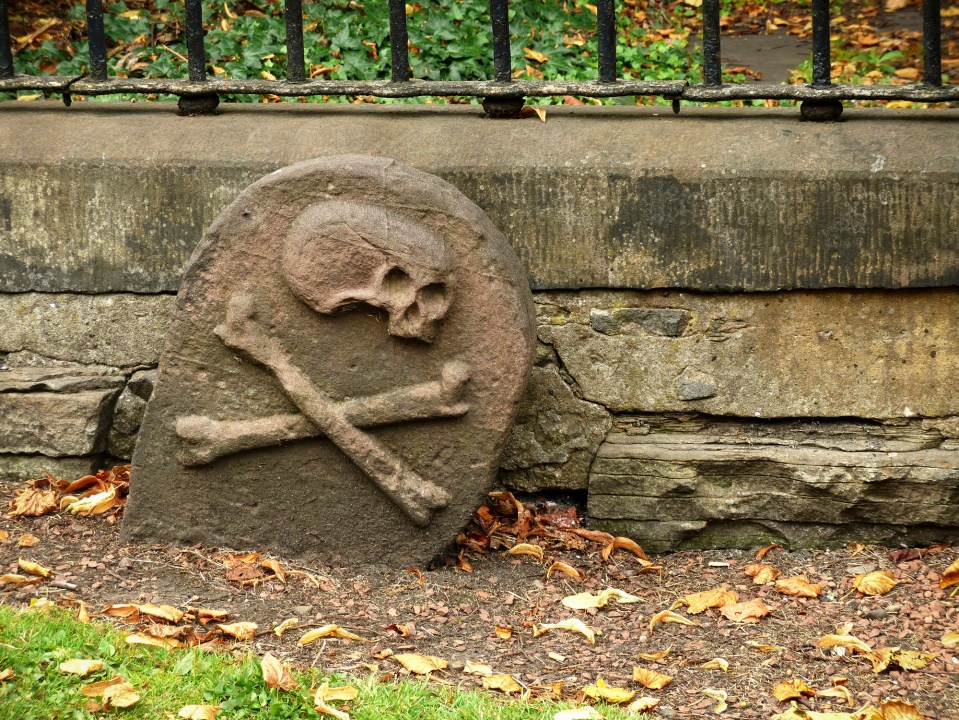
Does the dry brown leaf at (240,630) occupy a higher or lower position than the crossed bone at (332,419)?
lower

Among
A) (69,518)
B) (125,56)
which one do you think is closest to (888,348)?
(69,518)

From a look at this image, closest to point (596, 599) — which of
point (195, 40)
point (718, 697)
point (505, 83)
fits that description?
point (718, 697)

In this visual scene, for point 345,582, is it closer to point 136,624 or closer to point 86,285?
point 136,624

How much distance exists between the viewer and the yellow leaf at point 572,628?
3006 millimetres

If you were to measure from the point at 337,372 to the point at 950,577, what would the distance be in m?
1.76

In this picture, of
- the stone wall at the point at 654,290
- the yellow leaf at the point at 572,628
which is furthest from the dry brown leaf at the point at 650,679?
the stone wall at the point at 654,290

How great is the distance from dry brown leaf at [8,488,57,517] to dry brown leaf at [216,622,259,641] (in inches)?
35.3

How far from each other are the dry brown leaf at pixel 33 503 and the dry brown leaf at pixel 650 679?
1.81 metres

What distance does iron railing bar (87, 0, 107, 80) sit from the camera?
141 inches

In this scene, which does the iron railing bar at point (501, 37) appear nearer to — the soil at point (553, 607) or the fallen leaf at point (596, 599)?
the soil at point (553, 607)

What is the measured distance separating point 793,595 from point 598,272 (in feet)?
3.49

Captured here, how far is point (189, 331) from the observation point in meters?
3.20

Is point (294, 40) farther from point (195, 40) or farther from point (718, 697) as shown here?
point (718, 697)

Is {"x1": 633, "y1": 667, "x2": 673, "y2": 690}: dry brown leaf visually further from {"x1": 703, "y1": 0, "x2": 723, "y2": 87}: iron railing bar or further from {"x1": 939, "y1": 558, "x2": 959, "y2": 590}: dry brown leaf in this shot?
{"x1": 703, "y1": 0, "x2": 723, "y2": 87}: iron railing bar
